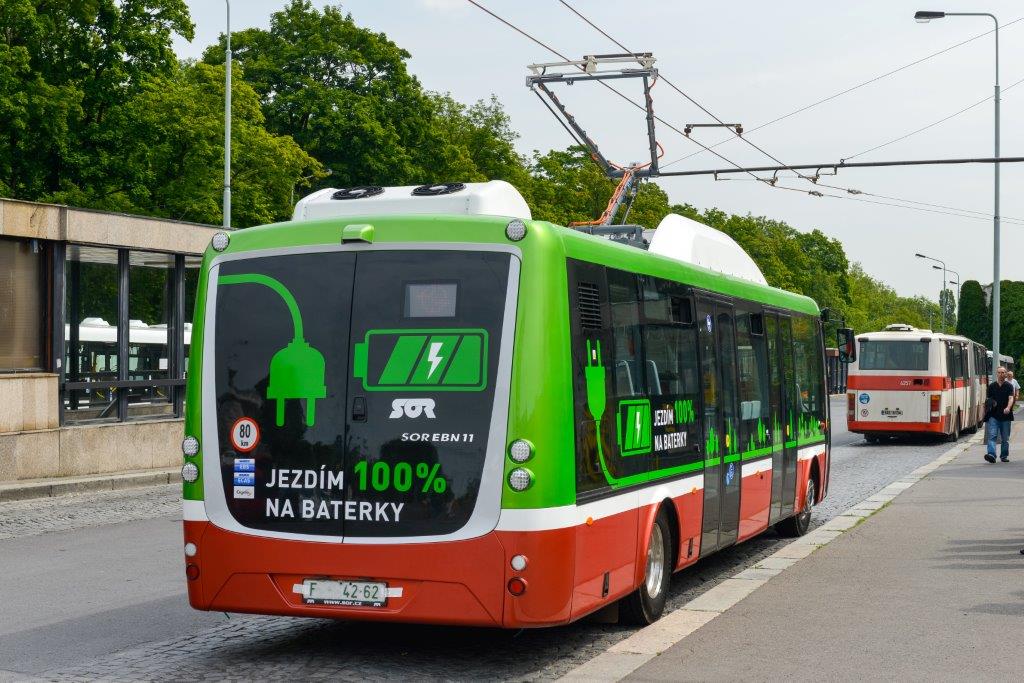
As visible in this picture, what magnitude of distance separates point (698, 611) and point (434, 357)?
3.03 m

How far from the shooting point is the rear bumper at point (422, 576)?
6969 mm

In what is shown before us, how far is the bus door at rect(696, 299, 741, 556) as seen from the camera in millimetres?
10008

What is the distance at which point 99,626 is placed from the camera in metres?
8.61

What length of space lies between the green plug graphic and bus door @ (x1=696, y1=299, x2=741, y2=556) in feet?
11.4

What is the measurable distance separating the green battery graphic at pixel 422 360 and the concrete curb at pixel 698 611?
1.63 metres

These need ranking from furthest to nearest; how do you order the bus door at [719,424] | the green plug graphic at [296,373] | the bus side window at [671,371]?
the bus door at [719,424], the bus side window at [671,371], the green plug graphic at [296,373]

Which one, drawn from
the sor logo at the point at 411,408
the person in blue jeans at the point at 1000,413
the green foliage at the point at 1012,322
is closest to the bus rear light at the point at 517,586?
the sor logo at the point at 411,408

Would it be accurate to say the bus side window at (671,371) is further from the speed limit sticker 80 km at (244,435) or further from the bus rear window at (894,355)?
the bus rear window at (894,355)

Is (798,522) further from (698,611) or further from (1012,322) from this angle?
(1012,322)

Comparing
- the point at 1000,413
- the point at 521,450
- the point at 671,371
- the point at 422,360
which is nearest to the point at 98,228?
the point at 671,371

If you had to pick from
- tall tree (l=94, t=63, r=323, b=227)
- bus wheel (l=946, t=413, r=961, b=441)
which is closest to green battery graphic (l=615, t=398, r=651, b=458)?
bus wheel (l=946, t=413, r=961, b=441)

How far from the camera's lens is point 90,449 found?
63.2 ft

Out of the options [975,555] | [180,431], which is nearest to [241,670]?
[975,555]

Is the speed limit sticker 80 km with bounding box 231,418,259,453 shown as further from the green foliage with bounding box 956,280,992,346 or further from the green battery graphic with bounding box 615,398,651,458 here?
the green foliage with bounding box 956,280,992,346
